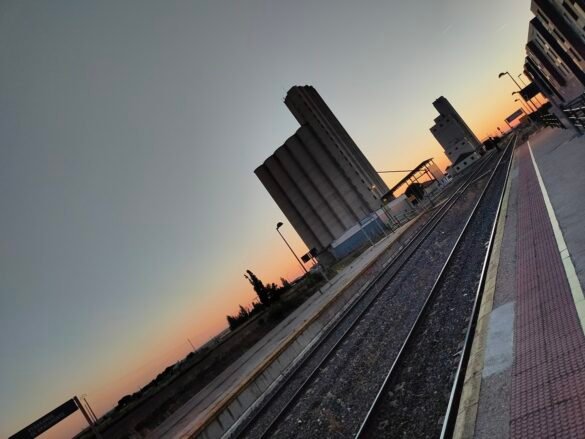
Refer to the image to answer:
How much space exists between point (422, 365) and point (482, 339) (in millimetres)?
1640

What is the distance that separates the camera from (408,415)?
21.9ft

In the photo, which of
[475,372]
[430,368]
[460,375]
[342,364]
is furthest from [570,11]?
[475,372]

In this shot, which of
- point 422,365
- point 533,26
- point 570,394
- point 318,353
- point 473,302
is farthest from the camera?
point 533,26

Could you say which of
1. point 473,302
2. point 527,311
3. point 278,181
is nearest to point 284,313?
point 473,302

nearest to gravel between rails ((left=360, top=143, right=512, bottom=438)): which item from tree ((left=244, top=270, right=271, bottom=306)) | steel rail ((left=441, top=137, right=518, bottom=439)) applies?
steel rail ((left=441, top=137, right=518, bottom=439))

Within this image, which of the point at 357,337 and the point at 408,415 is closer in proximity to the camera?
the point at 408,415

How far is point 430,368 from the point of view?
307 inches

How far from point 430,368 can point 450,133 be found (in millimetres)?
129041

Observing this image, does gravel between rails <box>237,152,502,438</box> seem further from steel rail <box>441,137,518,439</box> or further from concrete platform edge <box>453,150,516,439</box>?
concrete platform edge <box>453,150,516,439</box>

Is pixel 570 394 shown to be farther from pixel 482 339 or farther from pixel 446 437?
pixel 482 339

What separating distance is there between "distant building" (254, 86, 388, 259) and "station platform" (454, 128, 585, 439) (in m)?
72.0

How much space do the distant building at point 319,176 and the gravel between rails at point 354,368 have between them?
6483 cm

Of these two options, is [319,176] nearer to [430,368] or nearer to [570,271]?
[430,368]

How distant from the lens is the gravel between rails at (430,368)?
6426mm
